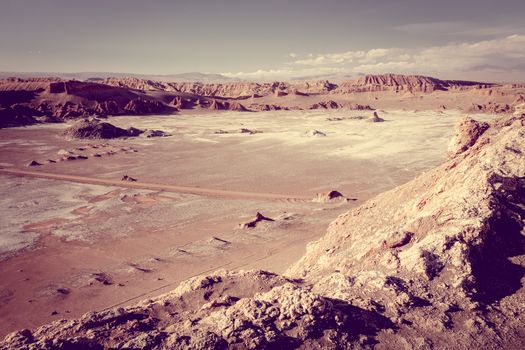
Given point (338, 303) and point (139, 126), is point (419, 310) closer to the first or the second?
point (338, 303)

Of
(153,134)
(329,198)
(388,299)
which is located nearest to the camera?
(388,299)

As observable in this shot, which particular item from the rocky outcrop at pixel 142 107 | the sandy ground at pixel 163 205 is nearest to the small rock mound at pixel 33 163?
the sandy ground at pixel 163 205

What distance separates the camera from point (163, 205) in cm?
1681

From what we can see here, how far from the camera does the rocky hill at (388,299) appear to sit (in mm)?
3473

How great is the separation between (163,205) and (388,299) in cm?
1409

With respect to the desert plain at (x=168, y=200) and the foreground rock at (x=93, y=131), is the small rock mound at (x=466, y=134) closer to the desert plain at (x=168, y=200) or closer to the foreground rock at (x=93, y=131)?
the desert plain at (x=168, y=200)

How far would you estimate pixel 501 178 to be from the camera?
5.42 meters

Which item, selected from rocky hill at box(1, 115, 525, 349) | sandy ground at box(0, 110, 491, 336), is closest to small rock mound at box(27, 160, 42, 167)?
sandy ground at box(0, 110, 491, 336)

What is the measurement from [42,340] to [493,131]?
8.32 m

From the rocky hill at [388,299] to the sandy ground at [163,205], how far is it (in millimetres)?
4600

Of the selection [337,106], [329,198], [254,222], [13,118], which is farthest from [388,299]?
[337,106]

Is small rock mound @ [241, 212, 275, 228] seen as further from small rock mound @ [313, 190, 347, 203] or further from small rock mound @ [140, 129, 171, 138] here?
small rock mound @ [140, 129, 171, 138]

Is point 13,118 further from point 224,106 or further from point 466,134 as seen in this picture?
A: point 466,134

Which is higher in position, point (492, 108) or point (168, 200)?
point (492, 108)
